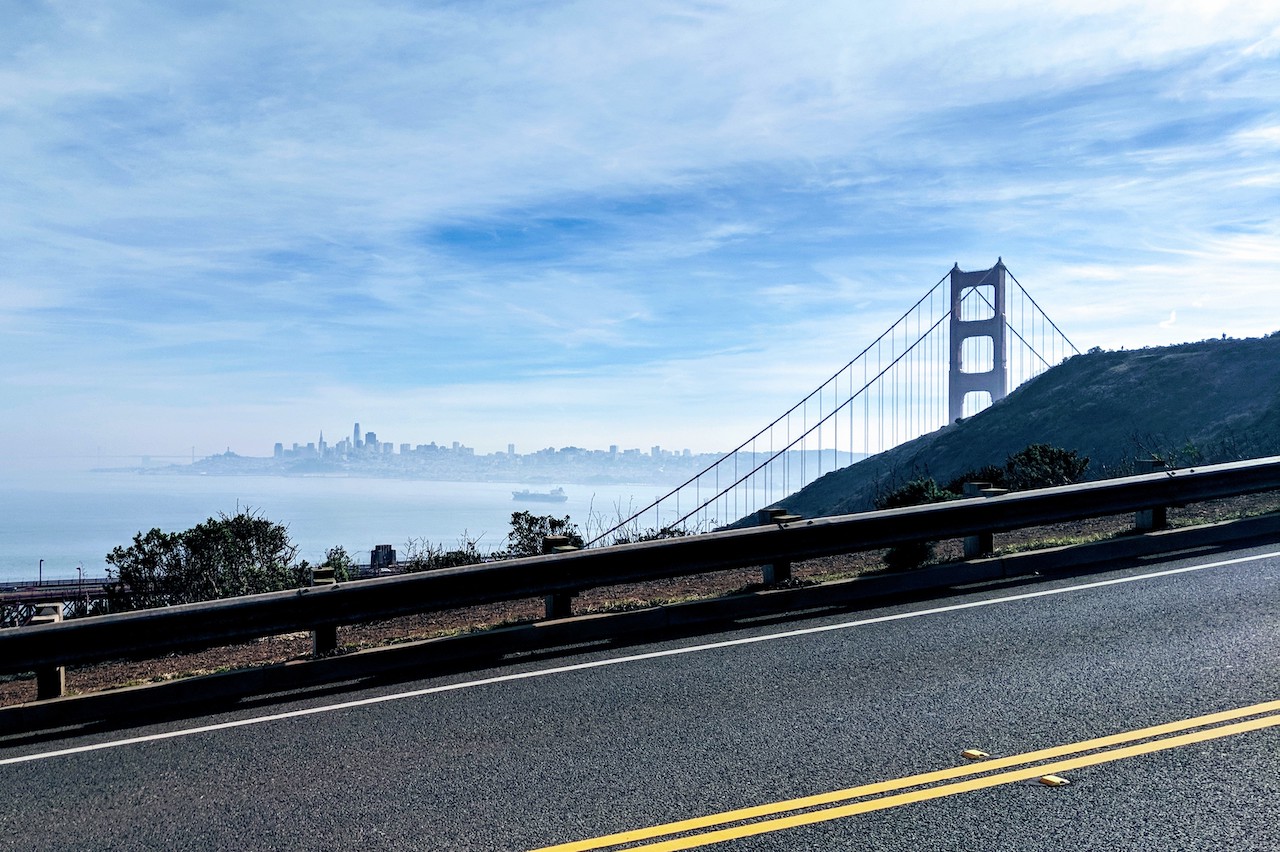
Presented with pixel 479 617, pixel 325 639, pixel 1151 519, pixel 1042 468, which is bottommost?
pixel 479 617

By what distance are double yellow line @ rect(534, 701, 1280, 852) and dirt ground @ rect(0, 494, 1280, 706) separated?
434 cm

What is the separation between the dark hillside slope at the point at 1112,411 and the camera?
47844mm

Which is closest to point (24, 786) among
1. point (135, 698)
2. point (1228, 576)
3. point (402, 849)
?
point (135, 698)

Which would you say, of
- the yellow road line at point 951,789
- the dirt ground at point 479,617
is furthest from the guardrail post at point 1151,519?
the yellow road line at point 951,789

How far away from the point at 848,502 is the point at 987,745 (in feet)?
183

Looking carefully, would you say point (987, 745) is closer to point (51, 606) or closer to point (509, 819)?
point (509, 819)

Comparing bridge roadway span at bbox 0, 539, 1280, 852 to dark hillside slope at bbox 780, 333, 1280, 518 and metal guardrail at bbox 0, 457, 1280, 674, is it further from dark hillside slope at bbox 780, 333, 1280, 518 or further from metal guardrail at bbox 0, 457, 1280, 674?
dark hillside slope at bbox 780, 333, 1280, 518

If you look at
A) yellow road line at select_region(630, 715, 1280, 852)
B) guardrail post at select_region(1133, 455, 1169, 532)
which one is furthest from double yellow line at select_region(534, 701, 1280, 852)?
guardrail post at select_region(1133, 455, 1169, 532)

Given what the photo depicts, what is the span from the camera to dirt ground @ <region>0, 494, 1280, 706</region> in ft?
26.3

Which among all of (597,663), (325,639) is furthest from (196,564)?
(597,663)

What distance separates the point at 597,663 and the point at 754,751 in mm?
2357

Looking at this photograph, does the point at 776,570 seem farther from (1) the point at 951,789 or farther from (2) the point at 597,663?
(1) the point at 951,789

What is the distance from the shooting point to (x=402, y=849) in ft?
13.4

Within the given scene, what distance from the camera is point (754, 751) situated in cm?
504
